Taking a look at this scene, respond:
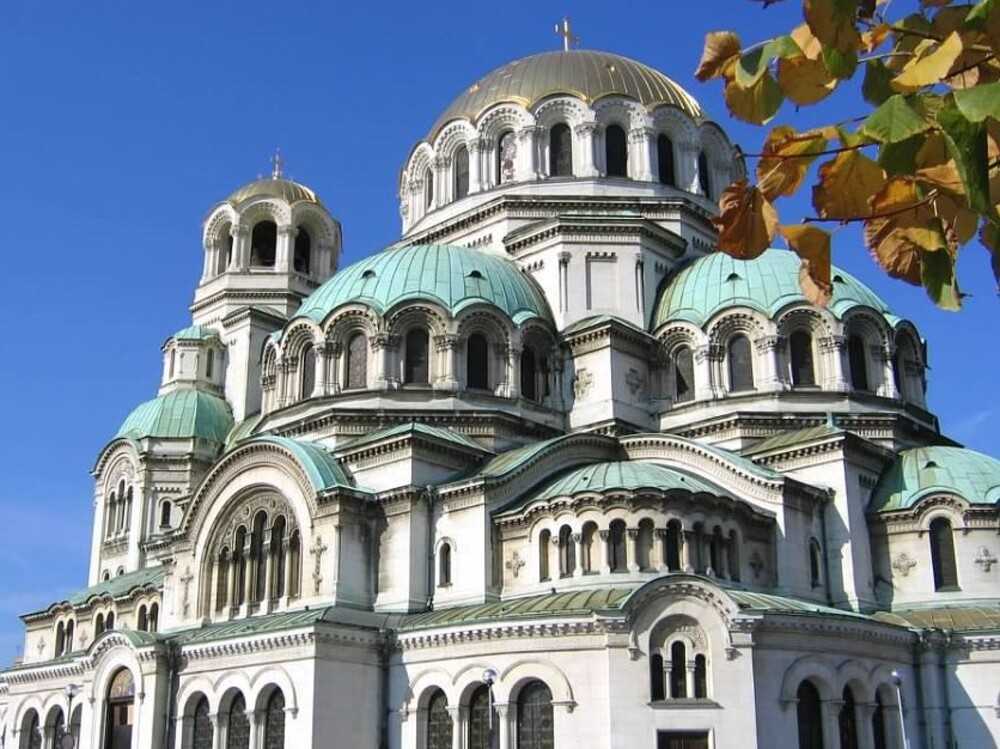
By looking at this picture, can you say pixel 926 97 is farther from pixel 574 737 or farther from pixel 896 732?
pixel 896 732

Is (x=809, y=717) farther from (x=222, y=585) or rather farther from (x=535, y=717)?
Result: (x=222, y=585)

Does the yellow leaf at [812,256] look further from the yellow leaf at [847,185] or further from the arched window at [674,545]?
the arched window at [674,545]

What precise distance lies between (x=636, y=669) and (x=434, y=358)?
1032 cm

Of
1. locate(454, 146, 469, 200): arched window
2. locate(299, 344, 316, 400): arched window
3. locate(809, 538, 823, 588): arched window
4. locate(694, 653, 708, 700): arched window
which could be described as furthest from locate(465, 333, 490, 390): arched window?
locate(694, 653, 708, 700): arched window

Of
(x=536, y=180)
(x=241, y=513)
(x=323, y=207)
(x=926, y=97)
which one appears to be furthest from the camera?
(x=323, y=207)

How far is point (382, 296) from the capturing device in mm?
29906

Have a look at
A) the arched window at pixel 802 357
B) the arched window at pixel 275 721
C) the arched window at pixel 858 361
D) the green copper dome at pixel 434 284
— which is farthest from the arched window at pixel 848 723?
the green copper dome at pixel 434 284

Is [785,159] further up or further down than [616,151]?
further down

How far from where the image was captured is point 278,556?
27391mm

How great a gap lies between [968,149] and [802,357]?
92.9 ft

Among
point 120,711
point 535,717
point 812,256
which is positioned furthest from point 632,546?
point 812,256

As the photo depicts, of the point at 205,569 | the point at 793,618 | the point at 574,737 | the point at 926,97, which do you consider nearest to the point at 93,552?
the point at 205,569

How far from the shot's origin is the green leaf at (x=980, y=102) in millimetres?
2393

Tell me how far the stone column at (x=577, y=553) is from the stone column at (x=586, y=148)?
13.2m
